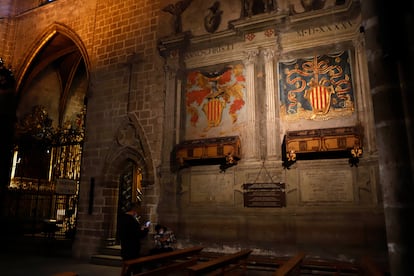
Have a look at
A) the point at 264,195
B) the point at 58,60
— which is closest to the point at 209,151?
the point at 264,195

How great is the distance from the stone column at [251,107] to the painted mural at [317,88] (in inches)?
23.8

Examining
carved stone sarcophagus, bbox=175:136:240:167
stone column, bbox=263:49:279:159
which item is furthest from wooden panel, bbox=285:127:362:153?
carved stone sarcophagus, bbox=175:136:240:167

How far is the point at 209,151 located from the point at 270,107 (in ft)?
5.22

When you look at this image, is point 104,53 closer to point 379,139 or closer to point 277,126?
point 277,126

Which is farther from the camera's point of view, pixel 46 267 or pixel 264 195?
A: pixel 46 267

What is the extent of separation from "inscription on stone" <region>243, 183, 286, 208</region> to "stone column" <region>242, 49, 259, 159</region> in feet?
2.08

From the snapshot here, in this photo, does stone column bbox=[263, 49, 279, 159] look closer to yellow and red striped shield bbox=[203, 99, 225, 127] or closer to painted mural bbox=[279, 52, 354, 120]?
painted mural bbox=[279, 52, 354, 120]

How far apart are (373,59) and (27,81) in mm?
11968

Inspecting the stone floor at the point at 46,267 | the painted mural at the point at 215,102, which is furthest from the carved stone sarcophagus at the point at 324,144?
the stone floor at the point at 46,267

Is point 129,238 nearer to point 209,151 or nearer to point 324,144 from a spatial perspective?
point 209,151

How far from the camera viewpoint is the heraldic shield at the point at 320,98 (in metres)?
6.60

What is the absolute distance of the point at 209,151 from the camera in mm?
7156

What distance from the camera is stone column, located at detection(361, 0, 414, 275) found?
2.76m

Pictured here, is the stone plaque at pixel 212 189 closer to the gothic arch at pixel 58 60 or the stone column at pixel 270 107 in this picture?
the stone column at pixel 270 107
